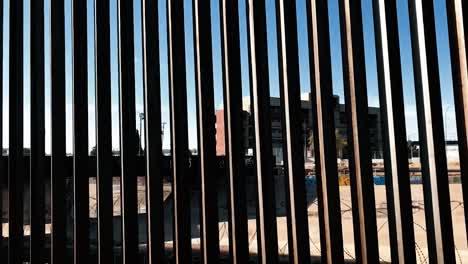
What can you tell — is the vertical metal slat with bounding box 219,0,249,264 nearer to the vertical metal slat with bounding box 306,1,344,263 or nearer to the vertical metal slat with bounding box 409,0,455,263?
the vertical metal slat with bounding box 306,1,344,263

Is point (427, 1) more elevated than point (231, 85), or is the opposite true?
point (427, 1)

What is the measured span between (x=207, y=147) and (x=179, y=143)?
8 cm

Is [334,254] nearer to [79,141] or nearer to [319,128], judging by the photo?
[319,128]

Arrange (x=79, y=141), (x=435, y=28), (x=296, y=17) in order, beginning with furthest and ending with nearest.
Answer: (x=79, y=141) → (x=296, y=17) → (x=435, y=28)

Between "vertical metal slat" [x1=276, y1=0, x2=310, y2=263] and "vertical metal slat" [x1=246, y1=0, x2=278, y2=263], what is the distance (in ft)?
0.14

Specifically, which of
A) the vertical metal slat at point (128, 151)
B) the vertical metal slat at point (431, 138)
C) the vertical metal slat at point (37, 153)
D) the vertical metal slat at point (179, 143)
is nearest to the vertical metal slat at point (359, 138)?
the vertical metal slat at point (431, 138)

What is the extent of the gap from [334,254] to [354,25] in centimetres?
58

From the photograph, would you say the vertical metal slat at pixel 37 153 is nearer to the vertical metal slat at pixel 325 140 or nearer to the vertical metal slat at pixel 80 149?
the vertical metal slat at pixel 80 149

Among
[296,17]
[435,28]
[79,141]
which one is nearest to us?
[435,28]

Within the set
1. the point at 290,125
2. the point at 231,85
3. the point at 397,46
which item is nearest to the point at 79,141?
the point at 231,85

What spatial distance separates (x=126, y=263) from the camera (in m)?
1.26

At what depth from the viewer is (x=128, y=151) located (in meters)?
1.25

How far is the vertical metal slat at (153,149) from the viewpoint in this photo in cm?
124

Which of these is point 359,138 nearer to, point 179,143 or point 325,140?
point 325,140
